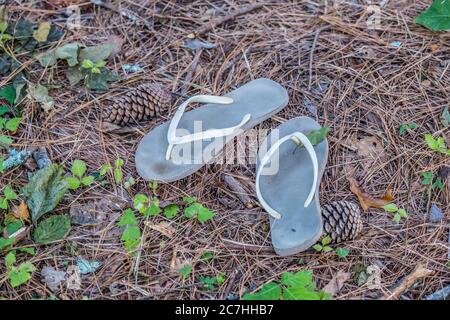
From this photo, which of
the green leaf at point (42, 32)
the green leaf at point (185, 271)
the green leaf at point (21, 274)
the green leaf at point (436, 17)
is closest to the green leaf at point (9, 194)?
the green leaf at point (21, 274)

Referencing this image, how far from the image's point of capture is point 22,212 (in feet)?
5.57

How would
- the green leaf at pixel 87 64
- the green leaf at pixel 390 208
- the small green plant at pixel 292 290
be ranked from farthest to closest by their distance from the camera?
the green leaf at pixel 87 64 → the green leaf at pixel 390 208 → the small green plant at pixel 292 290

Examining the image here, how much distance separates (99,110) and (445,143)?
4.16 feet

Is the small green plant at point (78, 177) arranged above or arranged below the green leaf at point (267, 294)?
above

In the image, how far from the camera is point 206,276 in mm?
1595

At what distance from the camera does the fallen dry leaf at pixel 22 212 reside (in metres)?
1.69

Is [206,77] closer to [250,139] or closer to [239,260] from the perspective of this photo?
[250,139]

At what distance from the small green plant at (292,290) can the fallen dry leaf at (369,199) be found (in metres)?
0.33

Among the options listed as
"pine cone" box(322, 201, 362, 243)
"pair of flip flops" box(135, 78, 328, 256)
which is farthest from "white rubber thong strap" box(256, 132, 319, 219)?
"pine cone" box(322, 201, 362, 243)

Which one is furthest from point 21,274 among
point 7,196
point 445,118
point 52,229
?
point 445,118

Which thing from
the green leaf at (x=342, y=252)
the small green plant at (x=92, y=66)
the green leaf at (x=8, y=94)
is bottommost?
the green leaf at (x=342, y=252)

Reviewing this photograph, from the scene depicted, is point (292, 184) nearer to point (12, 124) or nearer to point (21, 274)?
point (21, 274)

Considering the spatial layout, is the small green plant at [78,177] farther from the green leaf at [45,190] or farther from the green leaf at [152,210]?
the green leaf at [152,210]

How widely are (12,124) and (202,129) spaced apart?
2.26 feet
